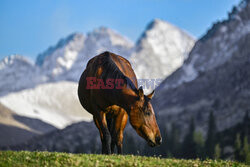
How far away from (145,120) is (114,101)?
6.37 ft

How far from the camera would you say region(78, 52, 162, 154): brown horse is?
1189 centimetres

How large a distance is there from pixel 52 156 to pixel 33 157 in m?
0.64

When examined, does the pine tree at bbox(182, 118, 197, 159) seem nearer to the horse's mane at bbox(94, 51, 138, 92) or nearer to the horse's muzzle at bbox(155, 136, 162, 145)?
the horse's mane at bbox(94, 51, 138, 92)

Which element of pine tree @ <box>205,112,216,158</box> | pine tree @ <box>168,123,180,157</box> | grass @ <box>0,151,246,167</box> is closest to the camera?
grass @ <box>0,151,246,167</box>

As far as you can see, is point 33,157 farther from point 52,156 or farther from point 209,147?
point 209,147

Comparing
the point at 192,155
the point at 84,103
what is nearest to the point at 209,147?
the point at 192,155

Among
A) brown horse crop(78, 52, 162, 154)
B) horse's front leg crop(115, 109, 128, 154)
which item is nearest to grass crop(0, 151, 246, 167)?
brown horse crop(78, 52, 162, 154)

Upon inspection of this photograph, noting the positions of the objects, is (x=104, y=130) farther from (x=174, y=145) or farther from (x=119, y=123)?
(x=174, y=145)

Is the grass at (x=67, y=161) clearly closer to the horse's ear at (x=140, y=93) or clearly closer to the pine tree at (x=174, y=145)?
the horse's ear at (x=140, y=93)

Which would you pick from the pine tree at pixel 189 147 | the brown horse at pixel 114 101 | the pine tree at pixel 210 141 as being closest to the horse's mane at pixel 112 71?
the brown horse at pixel 114 101

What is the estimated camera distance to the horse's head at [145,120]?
11594 millimetres

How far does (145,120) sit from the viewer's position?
38.8ft

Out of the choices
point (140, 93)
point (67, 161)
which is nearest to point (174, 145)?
point (140, 93)

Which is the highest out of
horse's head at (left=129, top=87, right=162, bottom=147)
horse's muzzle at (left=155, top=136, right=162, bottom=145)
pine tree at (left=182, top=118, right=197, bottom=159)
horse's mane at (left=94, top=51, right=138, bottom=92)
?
→ pine tree at (left=182, top=118, right=197, bottom=159)
